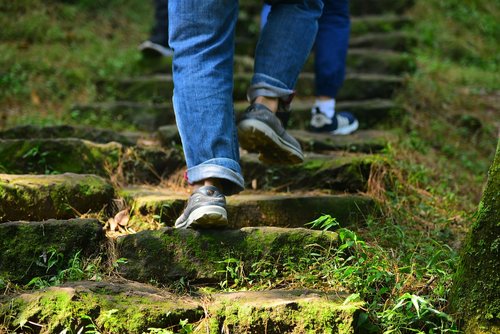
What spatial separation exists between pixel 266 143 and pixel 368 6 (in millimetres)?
4602

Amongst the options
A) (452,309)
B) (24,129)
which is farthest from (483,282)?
(24,129)

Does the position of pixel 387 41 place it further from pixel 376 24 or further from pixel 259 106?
pixel 259 106

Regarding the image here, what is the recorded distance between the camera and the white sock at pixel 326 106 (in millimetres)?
3904

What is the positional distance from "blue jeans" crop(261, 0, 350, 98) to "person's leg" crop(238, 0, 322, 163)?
1.36 m

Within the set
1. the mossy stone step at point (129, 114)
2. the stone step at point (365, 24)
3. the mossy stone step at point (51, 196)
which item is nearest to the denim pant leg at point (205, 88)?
the mossy stone step at point (51, 196)

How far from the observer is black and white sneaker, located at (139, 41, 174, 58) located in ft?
16.7

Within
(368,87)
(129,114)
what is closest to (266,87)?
(129,114)

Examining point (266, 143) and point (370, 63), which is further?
point (370, 63)

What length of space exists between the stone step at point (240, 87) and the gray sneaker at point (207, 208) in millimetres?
2555

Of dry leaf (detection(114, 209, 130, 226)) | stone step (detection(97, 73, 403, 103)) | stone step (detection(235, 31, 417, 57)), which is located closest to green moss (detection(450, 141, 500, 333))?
dry leaf (detection(114, 209, 130, 226))

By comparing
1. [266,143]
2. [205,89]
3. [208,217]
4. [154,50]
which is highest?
[205,89]

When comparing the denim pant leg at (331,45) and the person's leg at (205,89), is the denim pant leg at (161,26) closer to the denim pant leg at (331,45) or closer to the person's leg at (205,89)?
the denim pant leg at (331,45)

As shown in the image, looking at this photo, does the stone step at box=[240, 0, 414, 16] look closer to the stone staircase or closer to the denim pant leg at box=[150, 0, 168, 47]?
the denim pant leg at box=[150, 0, 168, 47]

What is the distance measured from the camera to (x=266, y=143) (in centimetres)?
247
